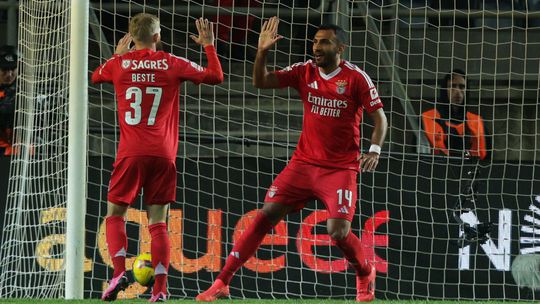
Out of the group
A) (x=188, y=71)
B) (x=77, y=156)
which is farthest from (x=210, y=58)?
(x=77, y=156)

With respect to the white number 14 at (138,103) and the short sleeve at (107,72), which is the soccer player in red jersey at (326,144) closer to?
the white number 14 at (138,103)

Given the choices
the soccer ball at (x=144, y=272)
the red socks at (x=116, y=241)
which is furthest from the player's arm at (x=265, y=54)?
the soccer ball at (x=144, y=272)

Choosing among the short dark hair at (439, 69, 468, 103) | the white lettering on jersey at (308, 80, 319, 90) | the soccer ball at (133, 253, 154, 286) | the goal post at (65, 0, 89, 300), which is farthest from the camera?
the short dark hair at (439, 69, 468, 103)

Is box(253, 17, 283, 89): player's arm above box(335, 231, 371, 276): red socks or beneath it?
above

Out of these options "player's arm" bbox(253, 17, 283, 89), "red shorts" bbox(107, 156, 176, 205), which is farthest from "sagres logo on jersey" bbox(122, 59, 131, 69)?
"player's arm" bbox(253, 17, 283, 89)

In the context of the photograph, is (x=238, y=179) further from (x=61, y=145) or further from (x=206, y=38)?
(x=206, y=38)

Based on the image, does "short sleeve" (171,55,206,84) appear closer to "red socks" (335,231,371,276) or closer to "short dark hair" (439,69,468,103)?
"red socks" (335,231,371,276)

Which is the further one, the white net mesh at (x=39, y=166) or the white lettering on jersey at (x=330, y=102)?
the white net mesh at (x=39, y=166)

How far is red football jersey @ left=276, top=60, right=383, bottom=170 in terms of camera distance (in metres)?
7.71

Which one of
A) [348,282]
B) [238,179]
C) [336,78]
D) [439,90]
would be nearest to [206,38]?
[336,78]

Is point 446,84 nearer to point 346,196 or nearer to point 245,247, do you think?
point 346,196

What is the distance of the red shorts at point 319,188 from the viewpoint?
763 centimetres

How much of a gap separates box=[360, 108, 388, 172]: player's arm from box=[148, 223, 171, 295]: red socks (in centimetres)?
127

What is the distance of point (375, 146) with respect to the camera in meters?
7.50
